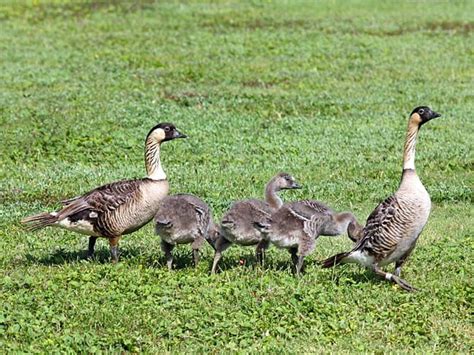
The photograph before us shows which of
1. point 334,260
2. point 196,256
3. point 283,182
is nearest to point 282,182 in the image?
point 283,182

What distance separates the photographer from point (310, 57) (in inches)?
1062

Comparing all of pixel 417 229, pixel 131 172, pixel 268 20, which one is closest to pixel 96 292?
pixel 417 229

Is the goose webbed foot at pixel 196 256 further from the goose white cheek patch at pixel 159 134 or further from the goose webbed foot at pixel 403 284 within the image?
the goose webbed foot at pixel 403 284

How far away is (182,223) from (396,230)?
7.40 feet

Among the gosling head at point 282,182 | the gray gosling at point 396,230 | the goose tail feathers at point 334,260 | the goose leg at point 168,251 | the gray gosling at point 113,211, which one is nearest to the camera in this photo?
the gray gosling at point 396,230

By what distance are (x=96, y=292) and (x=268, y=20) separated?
22.8m

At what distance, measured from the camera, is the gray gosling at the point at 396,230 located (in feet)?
34.0

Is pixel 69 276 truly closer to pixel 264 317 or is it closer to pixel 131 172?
pixel 264 317

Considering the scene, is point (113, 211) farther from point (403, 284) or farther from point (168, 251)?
point (403, 284)

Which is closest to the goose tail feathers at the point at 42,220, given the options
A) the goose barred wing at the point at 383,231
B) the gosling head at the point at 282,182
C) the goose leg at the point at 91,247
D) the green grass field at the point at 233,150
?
the green grass field at the point at 233,150

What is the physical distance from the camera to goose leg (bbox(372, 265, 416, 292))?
409 inches

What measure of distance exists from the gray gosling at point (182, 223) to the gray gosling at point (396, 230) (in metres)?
1.49

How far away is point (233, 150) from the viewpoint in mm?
18109

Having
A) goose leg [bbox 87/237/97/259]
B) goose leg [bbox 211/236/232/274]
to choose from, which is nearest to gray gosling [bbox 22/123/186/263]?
goose leg [bbox 87/237/97/259]
